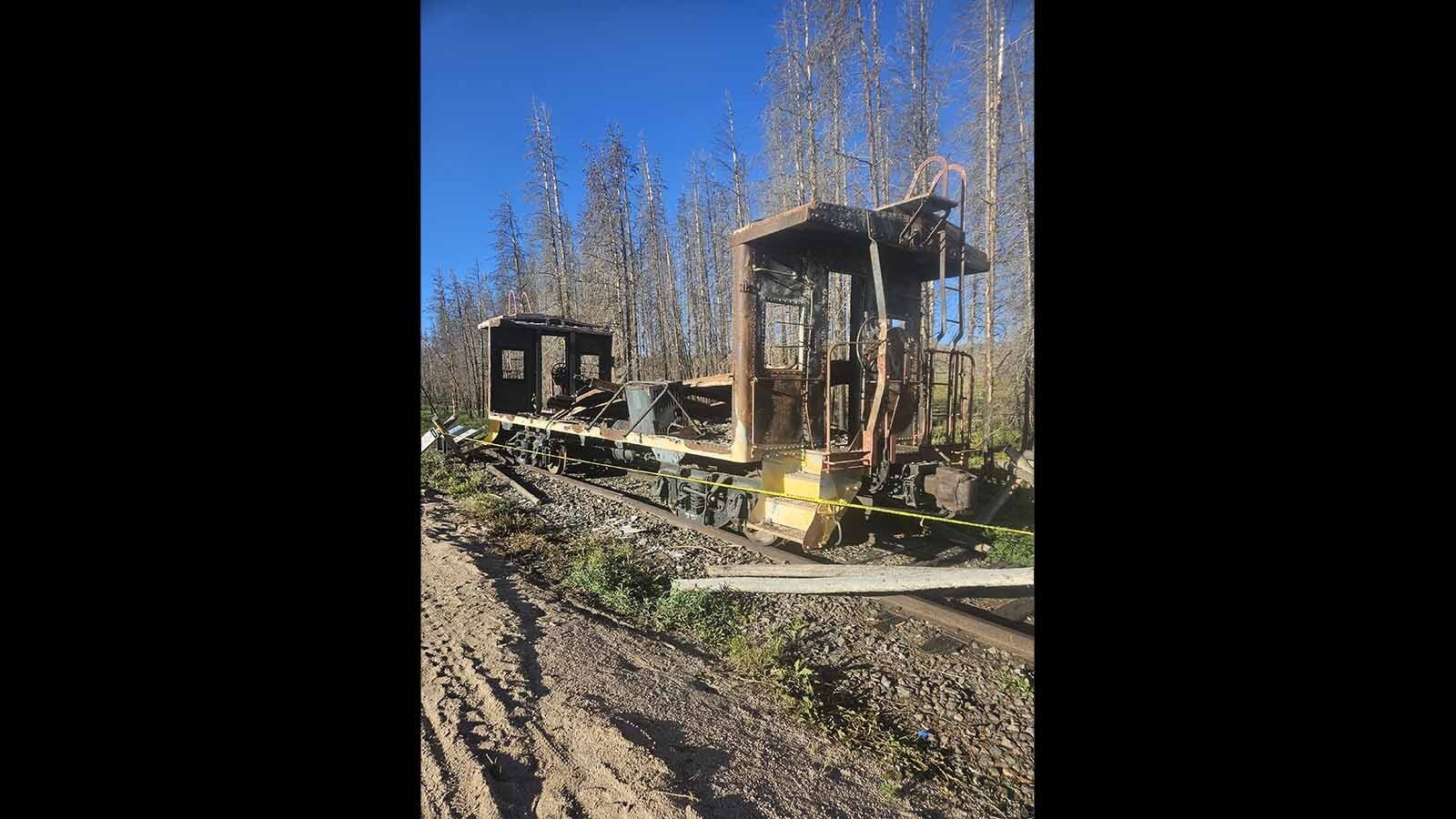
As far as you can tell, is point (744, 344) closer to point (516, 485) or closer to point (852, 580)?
point (852, 580)

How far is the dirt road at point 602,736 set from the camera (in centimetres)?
232

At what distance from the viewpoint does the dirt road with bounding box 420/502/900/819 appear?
232 centimetres

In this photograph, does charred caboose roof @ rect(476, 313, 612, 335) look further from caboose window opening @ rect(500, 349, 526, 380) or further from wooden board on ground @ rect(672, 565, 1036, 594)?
wooden board on ground @ rect(672, 565, 1036, 594)

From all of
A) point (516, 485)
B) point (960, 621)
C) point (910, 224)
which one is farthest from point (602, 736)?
point (516, 485)

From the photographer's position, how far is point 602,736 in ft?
8.84


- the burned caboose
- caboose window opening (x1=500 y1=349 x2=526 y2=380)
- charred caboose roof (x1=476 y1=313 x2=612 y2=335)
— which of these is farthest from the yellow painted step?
caboose window opening (x1=500 y1=349 x2=526 y2=380)

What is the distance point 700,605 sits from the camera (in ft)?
15.2

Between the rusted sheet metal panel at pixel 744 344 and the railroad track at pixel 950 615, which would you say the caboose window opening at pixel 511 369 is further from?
the rusted sheet metal panel at pixel 744 344

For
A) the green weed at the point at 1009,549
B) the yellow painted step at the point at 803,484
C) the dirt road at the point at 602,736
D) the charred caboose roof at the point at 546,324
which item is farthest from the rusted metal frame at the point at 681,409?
the charred caboose roof at the point at 546,324

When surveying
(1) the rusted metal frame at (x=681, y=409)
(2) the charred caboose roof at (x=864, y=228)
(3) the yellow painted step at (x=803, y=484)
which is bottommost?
(3) the yellow painted step at (x=803, y=484)
